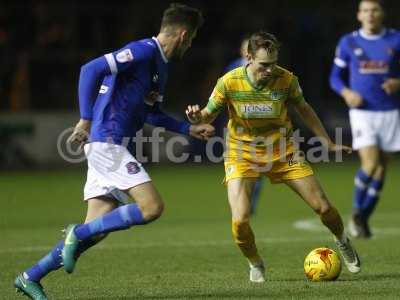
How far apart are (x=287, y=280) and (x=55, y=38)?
595 inches

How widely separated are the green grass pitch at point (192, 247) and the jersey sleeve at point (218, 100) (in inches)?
51.9

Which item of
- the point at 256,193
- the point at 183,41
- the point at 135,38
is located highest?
the point at 183,41

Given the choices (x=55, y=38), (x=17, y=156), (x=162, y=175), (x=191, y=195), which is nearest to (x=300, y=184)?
(x=191, y=195)

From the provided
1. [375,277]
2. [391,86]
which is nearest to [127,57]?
[375,277]

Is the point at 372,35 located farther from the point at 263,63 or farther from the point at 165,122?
the point at 165,122

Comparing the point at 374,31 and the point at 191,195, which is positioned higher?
the point at 374,31

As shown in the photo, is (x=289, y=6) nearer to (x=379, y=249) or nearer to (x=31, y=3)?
(x=31, y=3)

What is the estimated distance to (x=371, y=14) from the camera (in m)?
11.2

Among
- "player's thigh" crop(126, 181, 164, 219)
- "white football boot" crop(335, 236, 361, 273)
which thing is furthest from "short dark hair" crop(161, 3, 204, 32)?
"white football boot" crop(335, 236, 361, 273)

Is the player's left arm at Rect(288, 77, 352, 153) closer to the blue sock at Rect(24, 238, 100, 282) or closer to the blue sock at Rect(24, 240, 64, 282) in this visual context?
the blue sock at Rect(24, 238, 100, 282)

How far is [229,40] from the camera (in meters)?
23.4

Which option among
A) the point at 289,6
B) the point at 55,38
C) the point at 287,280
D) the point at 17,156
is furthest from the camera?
the point at 289,6

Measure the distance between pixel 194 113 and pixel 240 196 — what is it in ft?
2.56

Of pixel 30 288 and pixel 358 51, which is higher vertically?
pixel 358 51
